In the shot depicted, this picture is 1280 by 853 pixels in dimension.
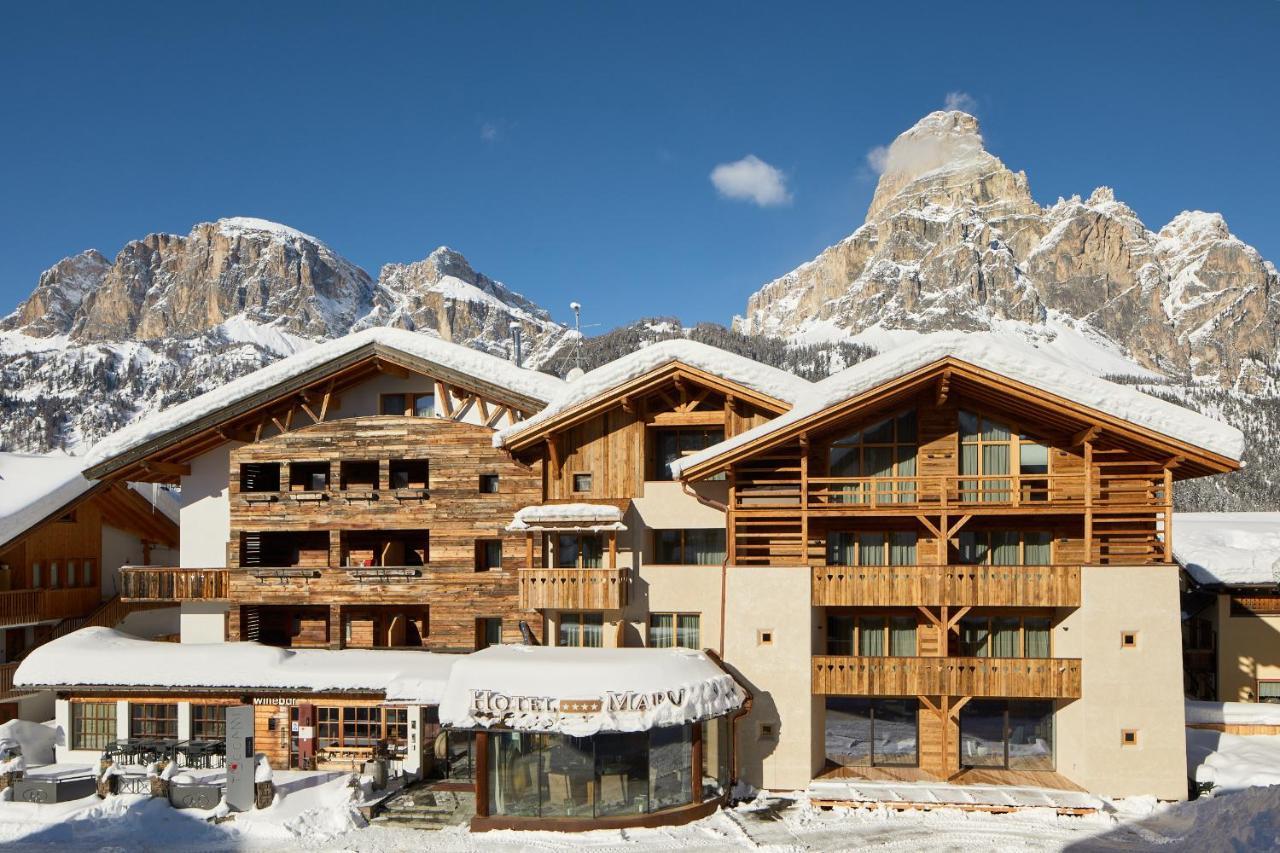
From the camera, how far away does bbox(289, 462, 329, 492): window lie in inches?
1122

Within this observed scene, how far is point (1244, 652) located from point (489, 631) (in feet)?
73.5

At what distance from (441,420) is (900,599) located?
13.1 metres

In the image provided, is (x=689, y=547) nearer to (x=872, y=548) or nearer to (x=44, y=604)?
(x=872, y=548)

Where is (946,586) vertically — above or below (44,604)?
above

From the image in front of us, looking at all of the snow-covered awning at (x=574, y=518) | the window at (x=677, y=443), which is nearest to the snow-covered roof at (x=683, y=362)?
the window at (x=677, y=443)

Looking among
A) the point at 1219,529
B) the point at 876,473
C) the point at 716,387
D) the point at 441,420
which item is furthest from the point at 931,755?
the point at 1219,529

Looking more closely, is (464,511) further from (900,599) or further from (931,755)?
(931,755)

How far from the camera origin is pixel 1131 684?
848 inches

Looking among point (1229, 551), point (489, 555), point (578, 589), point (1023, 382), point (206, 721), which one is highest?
point (1023, 382)

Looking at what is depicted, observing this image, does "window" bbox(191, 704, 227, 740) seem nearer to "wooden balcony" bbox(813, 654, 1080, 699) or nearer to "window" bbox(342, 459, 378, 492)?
"window" bbox(342, 459, 378, 492)

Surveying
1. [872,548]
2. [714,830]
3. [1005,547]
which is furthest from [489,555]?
[1005,547]

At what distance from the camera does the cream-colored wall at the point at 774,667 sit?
22125 mm

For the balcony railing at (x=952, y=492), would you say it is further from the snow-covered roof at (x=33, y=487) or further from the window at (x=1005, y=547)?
the snow-covered roof at (x=33, y=487)

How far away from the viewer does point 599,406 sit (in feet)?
81.0
